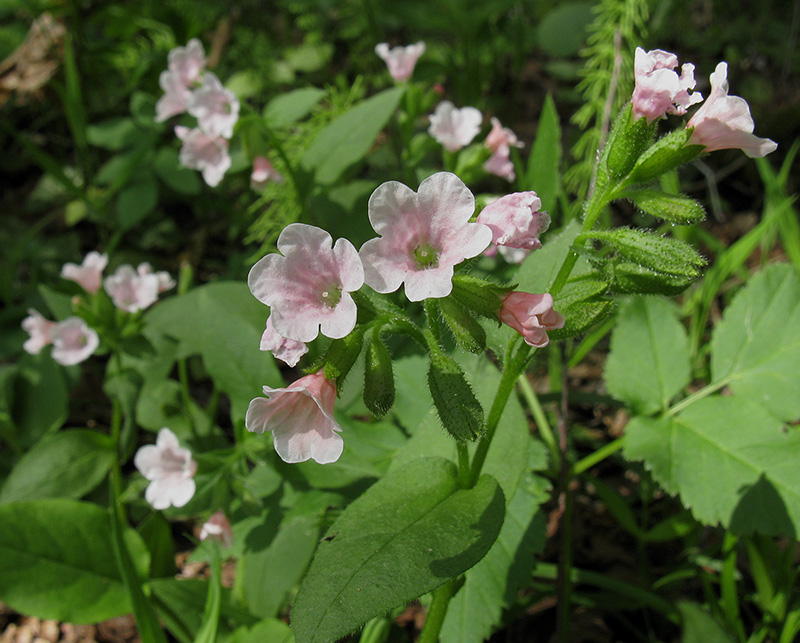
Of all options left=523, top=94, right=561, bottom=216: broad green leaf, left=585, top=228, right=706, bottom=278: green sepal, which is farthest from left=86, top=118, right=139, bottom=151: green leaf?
left=585, top=228, right=706, bottom=278: green sepal

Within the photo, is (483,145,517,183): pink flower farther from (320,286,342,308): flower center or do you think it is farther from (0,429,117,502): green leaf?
(0,429,117,502): green leaf

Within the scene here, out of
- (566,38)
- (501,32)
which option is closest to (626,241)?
(566,38)

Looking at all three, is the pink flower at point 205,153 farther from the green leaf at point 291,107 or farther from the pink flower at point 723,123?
the pink flower at point 723,123

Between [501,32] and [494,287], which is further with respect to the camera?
[501,32]

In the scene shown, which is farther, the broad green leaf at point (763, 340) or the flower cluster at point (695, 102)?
the broad green leaf at point (763, 340)

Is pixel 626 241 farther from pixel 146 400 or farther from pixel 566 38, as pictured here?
pixel 566 38

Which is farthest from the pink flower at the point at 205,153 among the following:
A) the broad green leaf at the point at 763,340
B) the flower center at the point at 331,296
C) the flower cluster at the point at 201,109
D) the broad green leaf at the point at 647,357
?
the broad green leaf at the point at 763,340
